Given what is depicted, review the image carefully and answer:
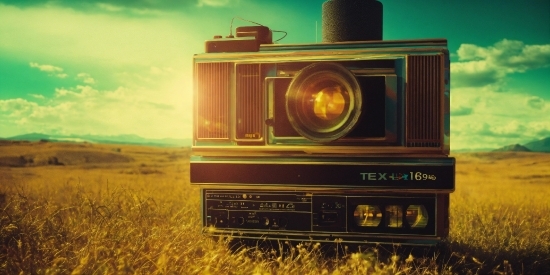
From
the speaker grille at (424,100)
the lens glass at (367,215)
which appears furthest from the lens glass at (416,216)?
the speaker grille at (424,100)

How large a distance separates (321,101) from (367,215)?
1.03 m

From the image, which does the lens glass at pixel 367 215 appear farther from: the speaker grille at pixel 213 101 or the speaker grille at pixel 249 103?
the speaker grille at pixel 213 101

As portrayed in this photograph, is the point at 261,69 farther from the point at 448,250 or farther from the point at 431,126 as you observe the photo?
the point at 448,250

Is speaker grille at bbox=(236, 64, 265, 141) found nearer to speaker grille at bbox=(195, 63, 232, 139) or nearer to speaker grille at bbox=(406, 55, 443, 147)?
speaker grille at bbox=(195, 63, 232, 139)

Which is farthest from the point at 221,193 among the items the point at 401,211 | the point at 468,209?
the point at 468,209

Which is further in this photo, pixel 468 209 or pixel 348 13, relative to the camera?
pixel 468 209

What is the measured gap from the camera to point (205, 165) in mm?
4707

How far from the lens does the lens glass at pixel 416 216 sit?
437 centimetres

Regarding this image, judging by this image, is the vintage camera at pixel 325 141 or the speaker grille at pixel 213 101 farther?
the speaker grille at pixel 213 101

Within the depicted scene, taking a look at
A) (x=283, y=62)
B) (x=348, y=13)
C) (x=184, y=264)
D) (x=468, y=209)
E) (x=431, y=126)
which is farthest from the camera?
(x=468, y=209)

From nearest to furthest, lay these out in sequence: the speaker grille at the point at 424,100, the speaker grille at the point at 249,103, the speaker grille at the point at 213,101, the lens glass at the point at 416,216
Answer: the speaker grille at the point at 424,100 → the lens glass at the point at 416,216 → the speaker grille at the point at 249,103 → the speaker grille at the point at 213,101

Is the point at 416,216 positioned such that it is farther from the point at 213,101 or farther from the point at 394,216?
the point at 213,101

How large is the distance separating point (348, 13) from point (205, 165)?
6.35 feet

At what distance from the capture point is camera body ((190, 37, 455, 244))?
167 inches
